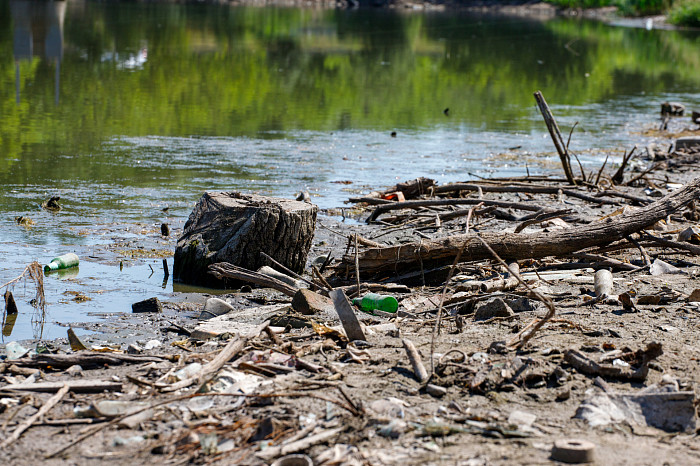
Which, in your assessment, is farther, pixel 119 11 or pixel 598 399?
pixel 119 11

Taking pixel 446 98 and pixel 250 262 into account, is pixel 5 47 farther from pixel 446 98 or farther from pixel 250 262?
pixel 250 262

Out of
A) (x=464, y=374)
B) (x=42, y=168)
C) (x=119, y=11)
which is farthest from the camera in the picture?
(x=119, y=11)

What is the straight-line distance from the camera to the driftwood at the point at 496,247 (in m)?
6.70

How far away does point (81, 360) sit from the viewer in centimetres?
474

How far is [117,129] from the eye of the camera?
1450 centimetres

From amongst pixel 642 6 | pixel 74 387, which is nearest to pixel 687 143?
pixel 74 387

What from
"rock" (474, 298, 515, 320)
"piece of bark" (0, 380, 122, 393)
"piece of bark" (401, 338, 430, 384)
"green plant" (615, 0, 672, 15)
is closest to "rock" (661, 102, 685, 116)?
"rock" (474, 298, 515, 320)

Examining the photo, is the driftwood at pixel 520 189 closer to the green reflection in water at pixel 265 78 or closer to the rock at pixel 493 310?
the green reflection in water at pixel 265 78

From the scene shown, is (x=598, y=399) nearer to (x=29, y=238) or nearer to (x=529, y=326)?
(x=529, y=326)

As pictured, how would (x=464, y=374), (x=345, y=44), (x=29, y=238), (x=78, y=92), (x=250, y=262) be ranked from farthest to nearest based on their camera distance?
1. (x=345, y=44)
2. (x=78, y=92)
3. (x=29, y=238)
4. (x=250, y=262)
5. (x=464, y=374)

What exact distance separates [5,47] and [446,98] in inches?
520

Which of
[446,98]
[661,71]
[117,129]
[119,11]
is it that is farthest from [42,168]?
[119,11]

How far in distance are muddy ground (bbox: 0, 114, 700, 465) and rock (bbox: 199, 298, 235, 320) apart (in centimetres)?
13

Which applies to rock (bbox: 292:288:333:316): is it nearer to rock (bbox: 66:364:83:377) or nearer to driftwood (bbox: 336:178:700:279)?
driftwood (bbox: 336:178:700:279)
